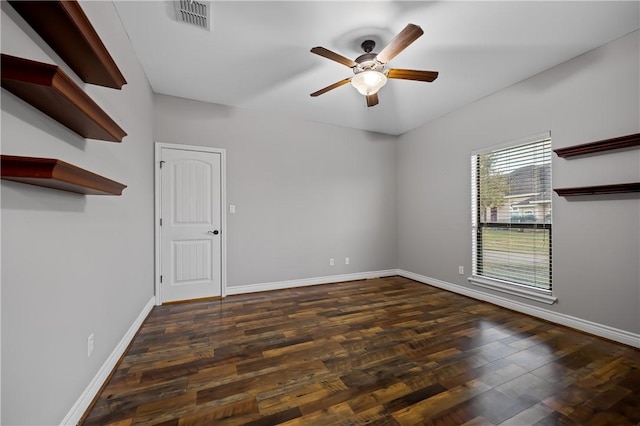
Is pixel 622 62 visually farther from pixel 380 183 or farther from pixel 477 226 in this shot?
pixel 380 183

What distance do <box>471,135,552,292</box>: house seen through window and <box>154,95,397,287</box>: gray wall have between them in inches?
66.9

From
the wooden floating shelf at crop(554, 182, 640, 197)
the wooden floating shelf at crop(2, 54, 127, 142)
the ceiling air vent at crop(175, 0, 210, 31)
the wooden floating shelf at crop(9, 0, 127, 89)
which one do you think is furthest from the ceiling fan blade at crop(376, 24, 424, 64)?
the wooden floating shelf at crop(554, 182, 640, 197)

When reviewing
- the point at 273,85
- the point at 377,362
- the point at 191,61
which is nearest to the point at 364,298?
the point at 377,362

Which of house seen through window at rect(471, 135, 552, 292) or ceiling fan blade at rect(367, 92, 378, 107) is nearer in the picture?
ceiling fan blade at rect(367, 92, 378, 107)

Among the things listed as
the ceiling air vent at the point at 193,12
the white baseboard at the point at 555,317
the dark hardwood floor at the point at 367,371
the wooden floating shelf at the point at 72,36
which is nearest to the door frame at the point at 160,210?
the dark hardwood floor at the point at 367,371

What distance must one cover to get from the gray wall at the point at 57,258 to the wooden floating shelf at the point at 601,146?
419cm

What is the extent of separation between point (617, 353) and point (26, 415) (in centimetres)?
399

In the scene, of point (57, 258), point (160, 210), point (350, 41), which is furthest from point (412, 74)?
point (160, 210)

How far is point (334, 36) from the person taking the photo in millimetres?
2469

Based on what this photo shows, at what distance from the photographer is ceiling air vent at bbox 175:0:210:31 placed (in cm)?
210

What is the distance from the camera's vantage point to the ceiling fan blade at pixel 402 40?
75.4 inches

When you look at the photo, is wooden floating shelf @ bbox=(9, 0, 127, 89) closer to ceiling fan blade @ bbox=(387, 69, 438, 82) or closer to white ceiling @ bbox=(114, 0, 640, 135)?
white ceiling @ bbox=(114, 0, 640, 135)

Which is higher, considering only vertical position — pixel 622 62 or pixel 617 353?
pixel 622 62

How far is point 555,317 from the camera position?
2.95 metres
